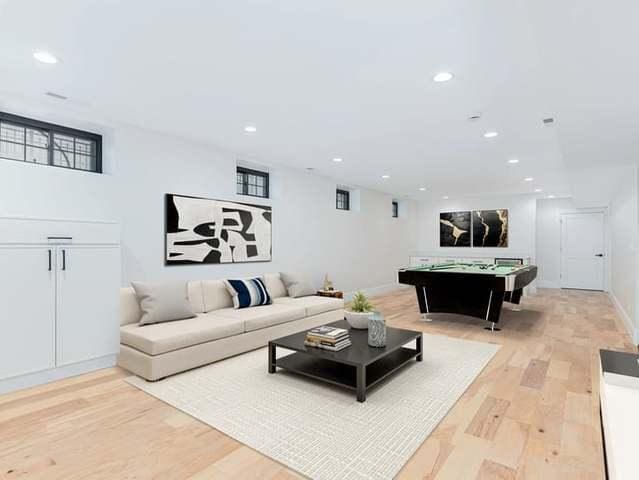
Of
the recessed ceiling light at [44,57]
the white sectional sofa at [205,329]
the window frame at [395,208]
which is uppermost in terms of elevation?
the recessed ceiling light at [44,57]

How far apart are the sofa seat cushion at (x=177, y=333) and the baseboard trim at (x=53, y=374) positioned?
28 centimetres

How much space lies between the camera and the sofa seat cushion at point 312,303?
469 centimetres

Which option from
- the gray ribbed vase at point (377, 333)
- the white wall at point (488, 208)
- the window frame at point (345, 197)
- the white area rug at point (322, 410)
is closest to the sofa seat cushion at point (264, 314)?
the white area rug at point (322, 410)

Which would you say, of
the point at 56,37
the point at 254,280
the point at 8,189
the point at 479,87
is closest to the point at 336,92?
the point at 479,87

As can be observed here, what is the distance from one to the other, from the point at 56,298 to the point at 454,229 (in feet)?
29.9

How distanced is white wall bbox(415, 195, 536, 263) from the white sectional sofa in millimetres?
6064

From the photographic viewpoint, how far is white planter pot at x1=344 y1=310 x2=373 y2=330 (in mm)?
3550

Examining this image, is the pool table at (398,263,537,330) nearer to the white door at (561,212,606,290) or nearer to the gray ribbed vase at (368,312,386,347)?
the gray ribbed vase at (368,312,386,347)

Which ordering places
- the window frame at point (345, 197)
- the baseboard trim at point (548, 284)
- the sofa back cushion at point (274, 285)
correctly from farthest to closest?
the baseboard trim at point (548, 284) → the window frame at point (345, 197) → the sofa back cushion at point (274, 285)

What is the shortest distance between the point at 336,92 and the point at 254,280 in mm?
2639

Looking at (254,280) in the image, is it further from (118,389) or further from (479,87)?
(479,87)

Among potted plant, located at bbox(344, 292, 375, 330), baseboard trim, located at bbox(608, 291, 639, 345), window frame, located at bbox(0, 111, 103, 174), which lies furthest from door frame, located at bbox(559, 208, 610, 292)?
window frame, located at bbox(0, 111, 103, 174)

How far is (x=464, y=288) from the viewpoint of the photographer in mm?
5465

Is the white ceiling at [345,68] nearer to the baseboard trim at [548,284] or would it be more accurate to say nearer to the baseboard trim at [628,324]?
the baseboard trim at [628,324]
